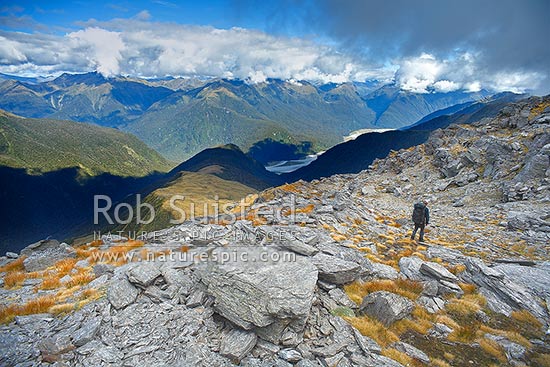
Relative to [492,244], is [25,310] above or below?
below

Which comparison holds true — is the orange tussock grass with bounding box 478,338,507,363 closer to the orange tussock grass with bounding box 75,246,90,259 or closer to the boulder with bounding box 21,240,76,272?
the orange tussock grass with bounding box 75,246,90,259

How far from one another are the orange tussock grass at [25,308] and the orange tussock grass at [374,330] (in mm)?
12697

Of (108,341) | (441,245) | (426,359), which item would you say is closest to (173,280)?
(108,341)

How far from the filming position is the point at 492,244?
20281 mm

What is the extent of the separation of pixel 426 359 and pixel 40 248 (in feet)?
85.8

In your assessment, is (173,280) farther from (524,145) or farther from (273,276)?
(524,145)

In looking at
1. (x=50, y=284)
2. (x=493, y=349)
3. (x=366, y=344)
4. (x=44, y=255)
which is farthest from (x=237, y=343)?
(x=44, y=255)

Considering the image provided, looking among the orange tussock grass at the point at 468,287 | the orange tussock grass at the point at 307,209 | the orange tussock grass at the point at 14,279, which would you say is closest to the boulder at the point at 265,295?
the orange tussock grass at the point at 468,287

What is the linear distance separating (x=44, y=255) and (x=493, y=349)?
24.8 meters

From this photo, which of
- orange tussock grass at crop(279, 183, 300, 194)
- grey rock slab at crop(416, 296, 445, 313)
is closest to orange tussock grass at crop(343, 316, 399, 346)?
grey rock slab at crop(416, 296, 445, 313)

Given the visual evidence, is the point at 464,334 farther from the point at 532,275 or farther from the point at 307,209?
the point at 307,209

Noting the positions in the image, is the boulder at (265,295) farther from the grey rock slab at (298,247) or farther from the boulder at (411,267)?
the boulder at (411,267)

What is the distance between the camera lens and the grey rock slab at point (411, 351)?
10401 millimetres

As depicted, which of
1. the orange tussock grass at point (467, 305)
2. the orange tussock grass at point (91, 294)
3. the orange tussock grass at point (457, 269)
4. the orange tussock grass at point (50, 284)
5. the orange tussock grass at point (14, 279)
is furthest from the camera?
the orange tussock grass at point (457, 269)
